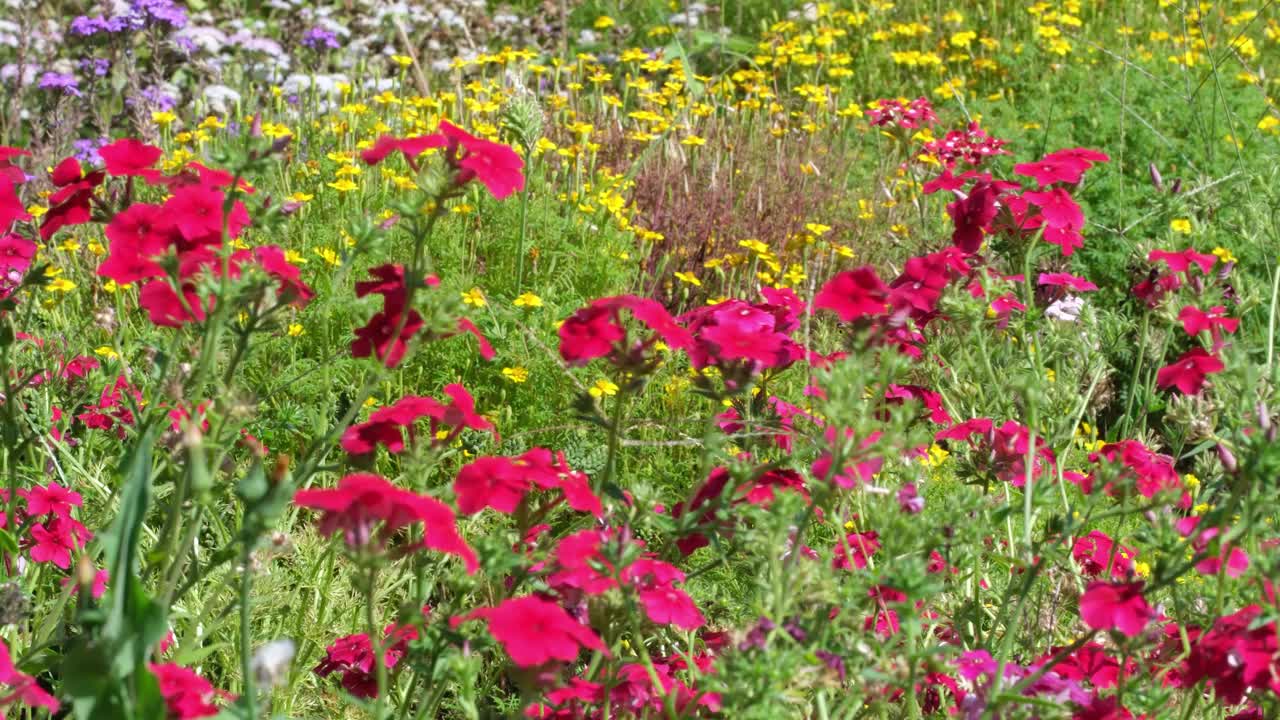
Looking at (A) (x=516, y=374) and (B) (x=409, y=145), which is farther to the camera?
(A) (x=516, y=374)

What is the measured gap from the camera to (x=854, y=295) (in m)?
1.58

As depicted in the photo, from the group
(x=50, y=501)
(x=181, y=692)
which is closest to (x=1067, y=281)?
(x=181, y=692)

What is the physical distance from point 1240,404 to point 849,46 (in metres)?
5.72

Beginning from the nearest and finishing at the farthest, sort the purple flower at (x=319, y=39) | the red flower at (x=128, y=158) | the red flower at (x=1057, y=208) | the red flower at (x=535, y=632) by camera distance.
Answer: the red flower at (x=535, y=632) → the red flower at (x=128, y=158) → the red flower at (x=1057, y=208) → the purple flower at (x=319, y=39)

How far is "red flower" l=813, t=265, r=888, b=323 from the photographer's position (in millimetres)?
1560

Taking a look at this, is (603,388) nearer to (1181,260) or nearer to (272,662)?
(1181,260)

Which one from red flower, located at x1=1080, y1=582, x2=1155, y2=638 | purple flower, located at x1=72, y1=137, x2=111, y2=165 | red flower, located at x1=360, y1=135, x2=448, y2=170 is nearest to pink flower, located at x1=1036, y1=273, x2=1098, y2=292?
red flower, located at x1=1080, y1=582, x2=1155, y2=638

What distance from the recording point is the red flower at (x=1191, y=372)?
1.78m

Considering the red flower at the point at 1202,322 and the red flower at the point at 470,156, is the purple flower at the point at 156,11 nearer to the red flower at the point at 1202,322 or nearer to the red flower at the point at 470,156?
the red flower at the point at 470,156

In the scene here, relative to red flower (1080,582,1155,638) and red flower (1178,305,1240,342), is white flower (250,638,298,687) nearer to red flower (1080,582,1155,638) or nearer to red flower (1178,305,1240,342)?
red flower (1080,582,1155,638)

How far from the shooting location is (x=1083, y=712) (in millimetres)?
1540

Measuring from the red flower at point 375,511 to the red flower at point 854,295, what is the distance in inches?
21.3

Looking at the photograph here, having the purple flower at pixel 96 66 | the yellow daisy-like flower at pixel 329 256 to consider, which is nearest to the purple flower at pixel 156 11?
the purple flower at pixel 96 66

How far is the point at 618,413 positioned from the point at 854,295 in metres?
0.31
